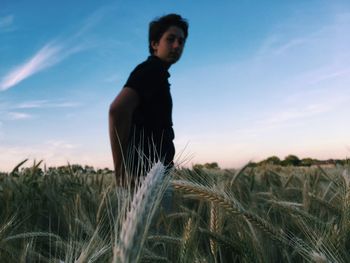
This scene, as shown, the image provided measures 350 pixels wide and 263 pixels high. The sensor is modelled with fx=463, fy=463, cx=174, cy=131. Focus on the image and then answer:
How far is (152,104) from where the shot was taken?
9.86 feet

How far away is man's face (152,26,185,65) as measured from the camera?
3293 millimetres

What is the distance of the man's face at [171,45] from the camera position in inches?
130

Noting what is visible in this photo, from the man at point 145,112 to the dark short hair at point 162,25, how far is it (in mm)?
179

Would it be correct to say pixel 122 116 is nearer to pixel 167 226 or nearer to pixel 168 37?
pixel 168 37

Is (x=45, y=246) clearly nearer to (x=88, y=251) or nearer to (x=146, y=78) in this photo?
(x=88, y=251)

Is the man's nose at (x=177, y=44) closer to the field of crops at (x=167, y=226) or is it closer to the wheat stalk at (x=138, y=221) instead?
the field of crops at (x=167, y=226)


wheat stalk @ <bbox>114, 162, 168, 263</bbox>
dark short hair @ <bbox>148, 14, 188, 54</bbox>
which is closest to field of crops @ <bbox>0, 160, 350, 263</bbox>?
wheat stalk @ <bbox>114, 162, 168, 263</bbox>

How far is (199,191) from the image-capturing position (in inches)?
43.6

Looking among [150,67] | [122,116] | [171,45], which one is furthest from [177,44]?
[122,116]

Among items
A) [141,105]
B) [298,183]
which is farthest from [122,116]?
[298,183]

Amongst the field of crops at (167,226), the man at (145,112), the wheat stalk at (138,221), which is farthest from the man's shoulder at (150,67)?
the wheat stalk at (138,221)

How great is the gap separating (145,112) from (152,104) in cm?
7

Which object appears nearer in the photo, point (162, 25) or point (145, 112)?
point (145, 112)

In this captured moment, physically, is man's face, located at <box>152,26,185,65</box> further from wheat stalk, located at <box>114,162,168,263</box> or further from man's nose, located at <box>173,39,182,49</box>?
wheat stalk, located at <box>114,162,168,263</box>
